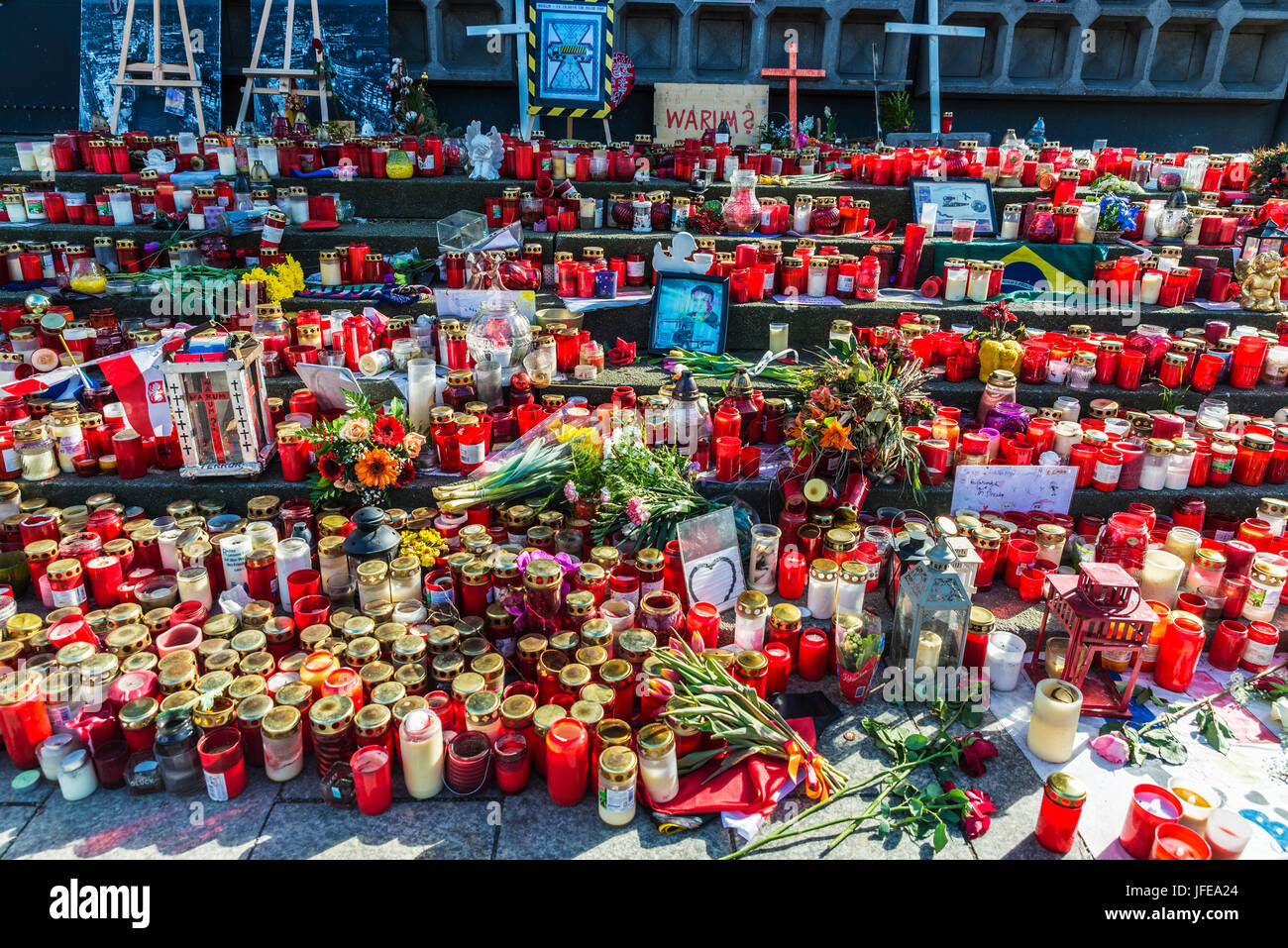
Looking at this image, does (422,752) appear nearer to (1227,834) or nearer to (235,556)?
(235,556)

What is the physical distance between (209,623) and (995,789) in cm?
262

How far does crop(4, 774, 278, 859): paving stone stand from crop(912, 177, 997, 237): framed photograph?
17.4 ft

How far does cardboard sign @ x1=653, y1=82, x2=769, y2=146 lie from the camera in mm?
8859

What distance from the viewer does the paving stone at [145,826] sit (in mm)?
2117

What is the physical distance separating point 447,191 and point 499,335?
223 centimetres

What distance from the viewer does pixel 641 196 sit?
5.45 metres

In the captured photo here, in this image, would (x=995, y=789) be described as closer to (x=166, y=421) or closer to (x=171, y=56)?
(x=166, y=421)

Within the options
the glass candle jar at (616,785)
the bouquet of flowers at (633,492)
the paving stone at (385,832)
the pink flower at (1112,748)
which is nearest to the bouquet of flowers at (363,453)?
the bouquet of flowers at (633,492)

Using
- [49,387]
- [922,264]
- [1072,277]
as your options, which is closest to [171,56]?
[49,387]

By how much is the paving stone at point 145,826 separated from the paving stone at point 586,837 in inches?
27.9

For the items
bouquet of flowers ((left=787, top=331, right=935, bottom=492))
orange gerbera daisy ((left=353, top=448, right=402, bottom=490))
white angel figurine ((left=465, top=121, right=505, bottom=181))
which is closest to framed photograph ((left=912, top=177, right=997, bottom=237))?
bouquet of flowers ((left=787, top=331, right=935, bottom=492))

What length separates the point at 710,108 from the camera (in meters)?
8.97

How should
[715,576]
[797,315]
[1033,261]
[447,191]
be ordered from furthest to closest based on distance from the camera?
[447,191]
[1033,261]
[797,315]
[715,576]

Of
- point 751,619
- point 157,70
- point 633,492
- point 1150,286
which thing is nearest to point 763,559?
point 751,619
